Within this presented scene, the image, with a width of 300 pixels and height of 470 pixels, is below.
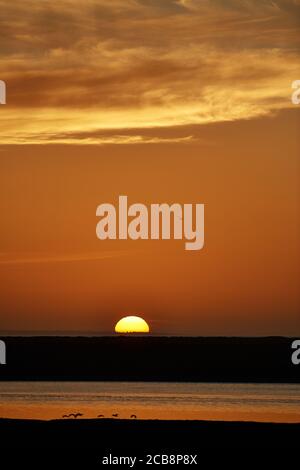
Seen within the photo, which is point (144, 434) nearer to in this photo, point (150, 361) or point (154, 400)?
point (154, 400)

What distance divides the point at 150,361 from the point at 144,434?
198 feet

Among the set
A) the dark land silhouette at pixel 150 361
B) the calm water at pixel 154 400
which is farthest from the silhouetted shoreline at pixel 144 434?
the dark land silhouette at pixel 150 361

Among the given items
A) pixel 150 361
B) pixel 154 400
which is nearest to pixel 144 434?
pixel 154 400

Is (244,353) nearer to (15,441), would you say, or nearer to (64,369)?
(64,369)

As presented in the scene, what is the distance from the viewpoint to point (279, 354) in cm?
9256

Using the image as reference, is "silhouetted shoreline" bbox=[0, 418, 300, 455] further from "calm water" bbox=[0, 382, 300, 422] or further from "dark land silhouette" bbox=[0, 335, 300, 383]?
"dark land silhouette" bbox=[0, 335, 300, 383]

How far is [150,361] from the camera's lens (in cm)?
9006

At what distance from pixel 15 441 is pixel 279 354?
214 ft

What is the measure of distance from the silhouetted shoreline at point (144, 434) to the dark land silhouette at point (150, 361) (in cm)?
3596

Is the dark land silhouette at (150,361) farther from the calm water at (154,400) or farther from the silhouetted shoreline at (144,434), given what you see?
the silhouetted shoreline at (144,434)

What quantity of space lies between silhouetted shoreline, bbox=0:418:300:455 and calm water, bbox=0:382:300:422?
4571 mm

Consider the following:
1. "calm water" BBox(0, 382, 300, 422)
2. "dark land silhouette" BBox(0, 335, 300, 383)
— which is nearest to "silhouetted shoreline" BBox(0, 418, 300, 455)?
"calm water" BBox(0, 382, 300, 422)
